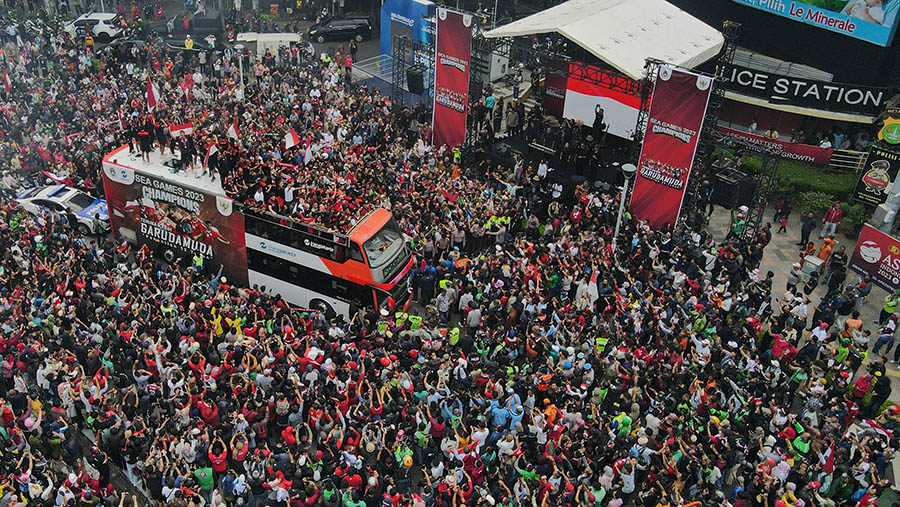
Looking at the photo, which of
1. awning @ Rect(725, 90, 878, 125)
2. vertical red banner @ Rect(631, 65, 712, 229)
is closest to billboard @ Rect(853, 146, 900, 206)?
awning @ Rect(725, 90, 878, 125)

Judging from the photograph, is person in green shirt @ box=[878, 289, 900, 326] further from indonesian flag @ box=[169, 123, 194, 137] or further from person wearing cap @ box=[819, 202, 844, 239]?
indonesian flag @ box=[169, 123, 194, 137]

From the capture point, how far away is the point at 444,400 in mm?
16438

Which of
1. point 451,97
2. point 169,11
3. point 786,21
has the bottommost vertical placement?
point 169,11

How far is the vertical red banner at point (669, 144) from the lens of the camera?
876 inches

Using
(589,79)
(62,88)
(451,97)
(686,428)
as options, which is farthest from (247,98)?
(686,428)

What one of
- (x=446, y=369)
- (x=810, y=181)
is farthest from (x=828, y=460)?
(x=810, y=181)

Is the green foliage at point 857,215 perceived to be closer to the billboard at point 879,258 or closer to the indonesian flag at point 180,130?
the billboard at point 879,258

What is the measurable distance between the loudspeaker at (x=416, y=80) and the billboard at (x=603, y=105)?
18.9ft

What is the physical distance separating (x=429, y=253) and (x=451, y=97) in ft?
25.1

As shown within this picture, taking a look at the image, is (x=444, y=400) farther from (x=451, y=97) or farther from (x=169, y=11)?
(x=169, y=11)

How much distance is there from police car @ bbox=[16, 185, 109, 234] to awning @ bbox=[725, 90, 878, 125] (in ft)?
74.2

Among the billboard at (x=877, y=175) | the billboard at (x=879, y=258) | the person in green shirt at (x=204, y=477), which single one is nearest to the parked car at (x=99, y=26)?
the person in green shirt at (x=204, y=477)

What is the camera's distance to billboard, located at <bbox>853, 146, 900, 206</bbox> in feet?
81.3

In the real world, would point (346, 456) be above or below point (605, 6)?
below
